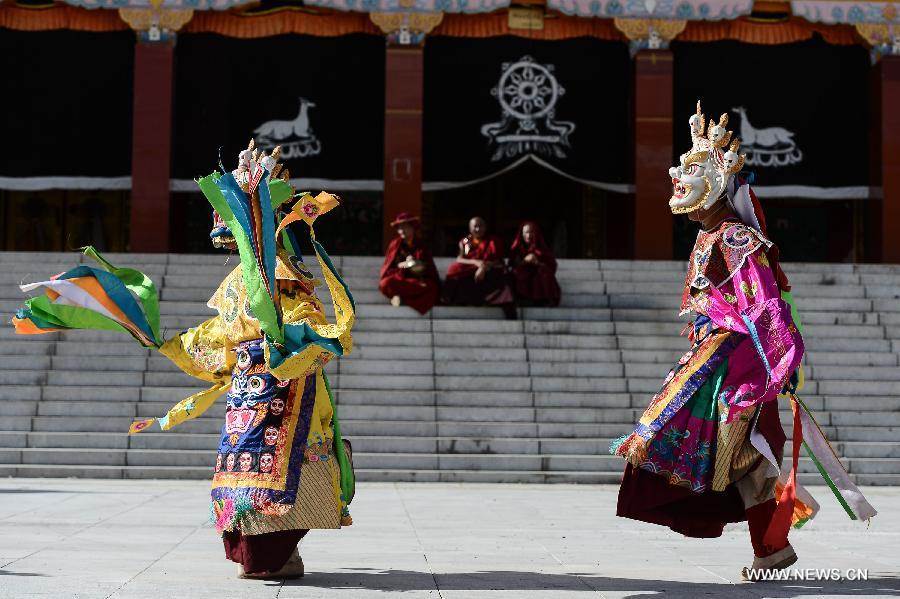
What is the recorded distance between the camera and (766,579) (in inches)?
232

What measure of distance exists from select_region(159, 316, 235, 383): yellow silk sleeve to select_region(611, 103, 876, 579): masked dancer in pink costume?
192cm

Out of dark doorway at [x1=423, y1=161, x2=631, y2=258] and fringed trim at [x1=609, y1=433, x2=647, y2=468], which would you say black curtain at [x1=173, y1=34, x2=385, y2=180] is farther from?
fringed trim at [x1=609, y1=433, x2=647, y2=468]

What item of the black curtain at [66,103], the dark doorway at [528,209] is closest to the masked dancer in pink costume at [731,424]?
the black curtain at [66,103]

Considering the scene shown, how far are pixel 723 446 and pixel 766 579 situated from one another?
2.11 ft

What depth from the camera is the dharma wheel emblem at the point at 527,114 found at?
751 inches

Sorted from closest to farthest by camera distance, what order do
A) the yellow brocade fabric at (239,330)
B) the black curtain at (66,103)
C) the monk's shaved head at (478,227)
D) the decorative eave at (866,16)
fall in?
the yellow brocade fabric at (239,330), the monk's shaved head at (478,227), the black curtain at (66,103), the decorative eave at (866,16)

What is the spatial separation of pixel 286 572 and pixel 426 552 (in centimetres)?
114

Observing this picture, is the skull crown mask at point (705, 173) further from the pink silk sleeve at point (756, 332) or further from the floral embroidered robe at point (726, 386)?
the pink silk sleeve at point (756, 332)

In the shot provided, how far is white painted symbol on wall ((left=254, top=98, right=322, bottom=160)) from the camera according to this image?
19.0 metres

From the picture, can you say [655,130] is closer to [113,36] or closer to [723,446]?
[113,36]

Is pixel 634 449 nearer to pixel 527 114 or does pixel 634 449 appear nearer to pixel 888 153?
pixel 527 114

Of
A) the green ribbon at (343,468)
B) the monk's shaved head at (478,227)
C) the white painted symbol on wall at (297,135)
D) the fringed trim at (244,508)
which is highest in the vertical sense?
the white painted symbol on wall at (297,135)

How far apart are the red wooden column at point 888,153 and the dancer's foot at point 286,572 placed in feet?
50.6
